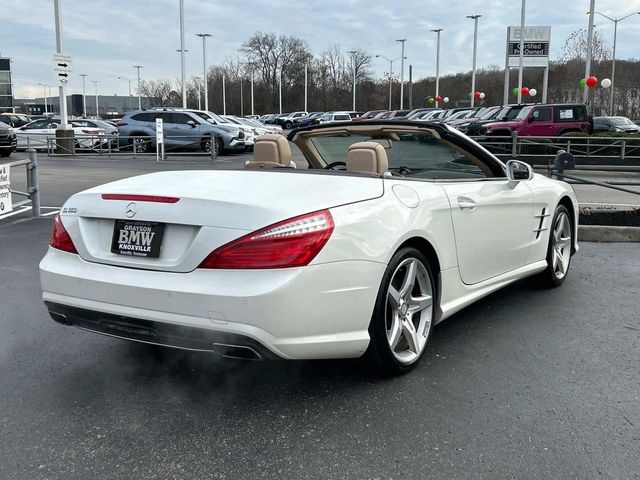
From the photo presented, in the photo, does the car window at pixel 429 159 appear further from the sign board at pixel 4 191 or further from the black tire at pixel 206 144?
the black tire at pixel 206 144

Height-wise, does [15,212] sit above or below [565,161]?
below

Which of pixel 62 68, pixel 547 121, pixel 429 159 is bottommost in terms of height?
pixel 429 159

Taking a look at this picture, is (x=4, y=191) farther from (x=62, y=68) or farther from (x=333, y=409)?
(x=62, y=68)

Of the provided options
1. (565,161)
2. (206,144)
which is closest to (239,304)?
(565,161)

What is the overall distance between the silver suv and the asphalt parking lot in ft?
65.4

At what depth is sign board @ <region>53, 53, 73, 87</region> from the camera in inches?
956

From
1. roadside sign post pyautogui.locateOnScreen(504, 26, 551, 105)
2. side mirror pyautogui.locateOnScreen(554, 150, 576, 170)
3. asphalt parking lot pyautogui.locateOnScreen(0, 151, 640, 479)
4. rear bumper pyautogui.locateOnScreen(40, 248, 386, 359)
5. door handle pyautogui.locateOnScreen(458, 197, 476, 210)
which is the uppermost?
roadside sign post pyautogui.locateOnScreen(504, 26, 551, 105)

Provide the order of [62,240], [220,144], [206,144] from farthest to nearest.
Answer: [206,144] → [220,144] → [62,240]

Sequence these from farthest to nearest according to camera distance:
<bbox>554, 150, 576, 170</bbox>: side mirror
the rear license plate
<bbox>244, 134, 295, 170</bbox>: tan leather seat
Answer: <bbox>554, 150, 576, 170</bbox>: side mirror → <bbox>244, 134, 295, 170</bbox>: tan leather seat → the rear license plate

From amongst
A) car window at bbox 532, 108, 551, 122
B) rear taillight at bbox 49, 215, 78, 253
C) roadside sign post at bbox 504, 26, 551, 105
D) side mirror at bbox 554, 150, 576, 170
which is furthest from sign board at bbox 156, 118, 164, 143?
roadside sign post at bbox 504, 26, 551, 105

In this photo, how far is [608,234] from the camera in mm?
7875

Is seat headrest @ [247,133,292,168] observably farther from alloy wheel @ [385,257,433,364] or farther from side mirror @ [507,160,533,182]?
side mirror @ [507,160,533,182]

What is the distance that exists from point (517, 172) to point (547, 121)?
67.1 ft

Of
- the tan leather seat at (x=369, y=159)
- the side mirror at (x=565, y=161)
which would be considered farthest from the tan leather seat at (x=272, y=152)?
the side mirror at (x=565, y=161)
